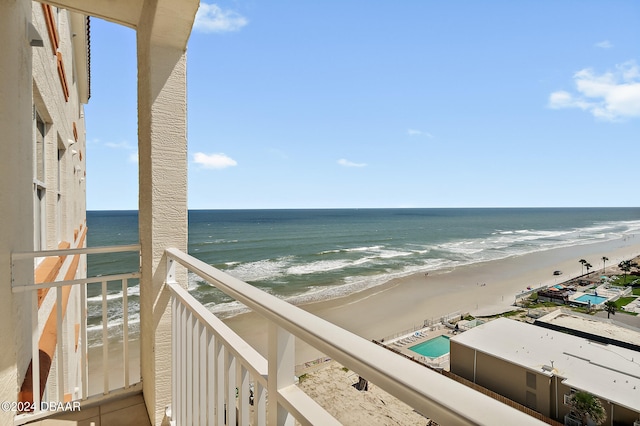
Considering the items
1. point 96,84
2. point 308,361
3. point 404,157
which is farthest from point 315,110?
point 404,157

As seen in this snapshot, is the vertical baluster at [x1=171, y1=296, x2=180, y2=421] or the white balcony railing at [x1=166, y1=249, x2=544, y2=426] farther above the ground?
the white balcony railing at [x1=166, y1=249, x2=544, y2=426]

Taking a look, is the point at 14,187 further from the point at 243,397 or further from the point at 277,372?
the point at 277,372

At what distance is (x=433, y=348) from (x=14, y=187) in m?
10.8

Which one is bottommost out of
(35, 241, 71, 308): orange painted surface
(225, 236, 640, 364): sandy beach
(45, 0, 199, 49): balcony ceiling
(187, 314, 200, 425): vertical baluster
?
(225, 236, 640, 364): sandy beach

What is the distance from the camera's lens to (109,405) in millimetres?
1947

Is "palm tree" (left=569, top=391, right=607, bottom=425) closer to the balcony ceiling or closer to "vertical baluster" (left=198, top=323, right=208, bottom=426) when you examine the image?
"vertical baluster" (left=198, top=323, right=208, bottom=426)

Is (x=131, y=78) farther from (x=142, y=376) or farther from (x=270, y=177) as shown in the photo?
(x=270, y=177)

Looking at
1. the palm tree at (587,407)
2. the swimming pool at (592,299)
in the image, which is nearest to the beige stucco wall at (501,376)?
the palm tree at (587,407)

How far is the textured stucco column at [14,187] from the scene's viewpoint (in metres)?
1.40

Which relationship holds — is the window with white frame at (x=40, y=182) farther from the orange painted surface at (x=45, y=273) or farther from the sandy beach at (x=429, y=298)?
the sandy beach at (x=429, y=298)

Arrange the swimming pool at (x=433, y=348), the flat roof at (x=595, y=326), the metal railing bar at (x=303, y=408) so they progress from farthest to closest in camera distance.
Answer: the swimming pool at (x=433, y=348) < the flat roof at (x=595, y=326) < the metal railing bar at (x=303, y=408)

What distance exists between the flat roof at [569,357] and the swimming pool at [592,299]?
612 centimetres

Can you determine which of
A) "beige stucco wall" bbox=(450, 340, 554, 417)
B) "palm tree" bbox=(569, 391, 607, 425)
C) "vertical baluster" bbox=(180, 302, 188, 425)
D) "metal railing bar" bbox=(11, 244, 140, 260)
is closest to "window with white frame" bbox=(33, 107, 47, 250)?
"metal railing bar" bbox=(11, 244, 140, 260)

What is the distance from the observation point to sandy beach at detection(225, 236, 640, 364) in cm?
1084
